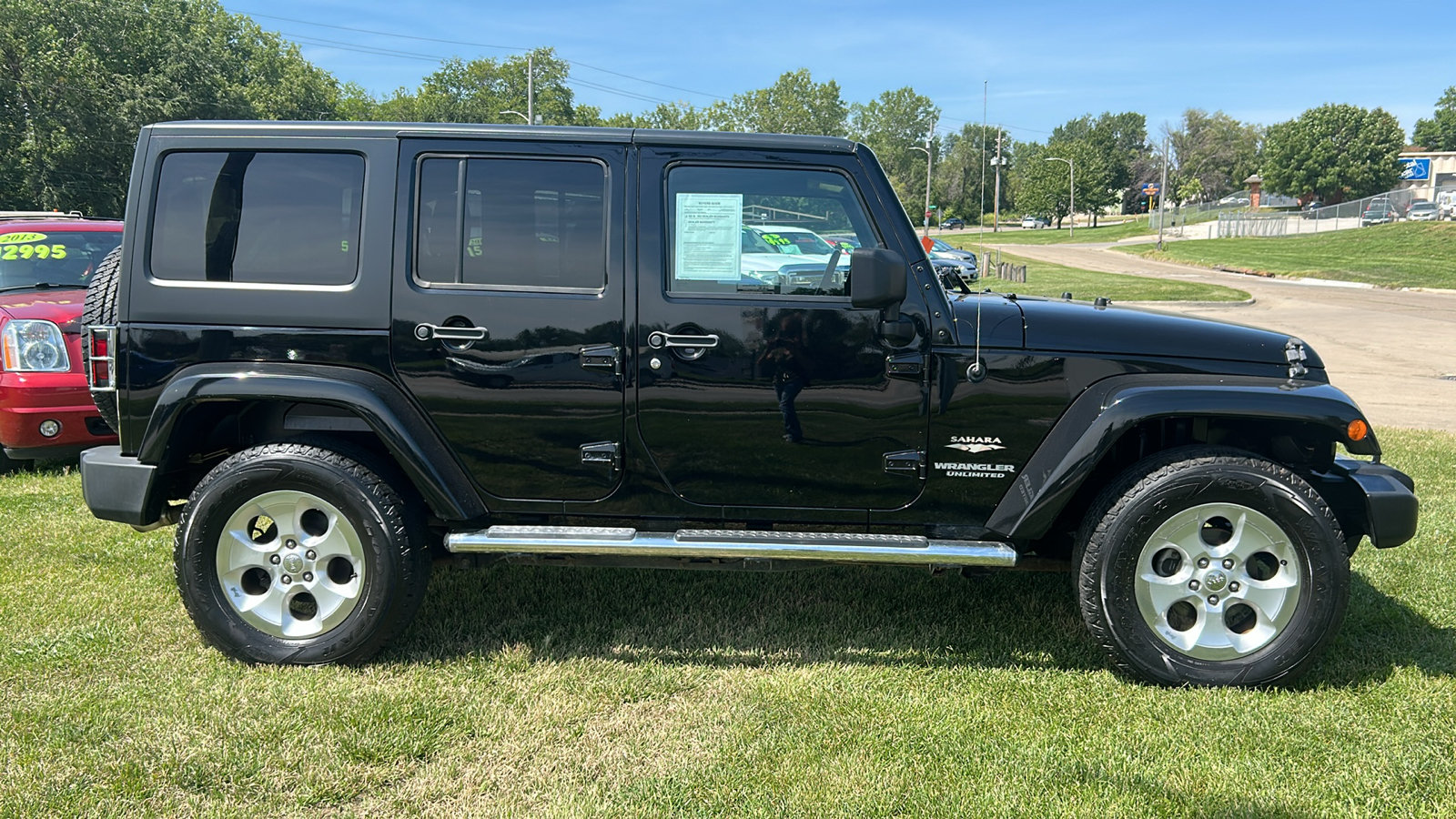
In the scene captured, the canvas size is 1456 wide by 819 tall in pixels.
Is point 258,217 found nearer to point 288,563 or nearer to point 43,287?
point 288,563

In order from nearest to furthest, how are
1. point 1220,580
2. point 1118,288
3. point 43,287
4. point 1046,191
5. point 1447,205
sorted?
point 1220,580, point 43,287, point 1118,288, point 1447,205, point 1046,191

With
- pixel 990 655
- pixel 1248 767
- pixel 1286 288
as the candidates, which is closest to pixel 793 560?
pixel 990 655

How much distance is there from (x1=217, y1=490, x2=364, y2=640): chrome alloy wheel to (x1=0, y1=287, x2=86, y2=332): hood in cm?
321

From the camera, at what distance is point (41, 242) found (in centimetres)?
692

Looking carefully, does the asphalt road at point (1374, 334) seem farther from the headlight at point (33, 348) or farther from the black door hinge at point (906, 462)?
the headlight at point (33, 348)

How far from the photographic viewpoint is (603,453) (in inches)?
139

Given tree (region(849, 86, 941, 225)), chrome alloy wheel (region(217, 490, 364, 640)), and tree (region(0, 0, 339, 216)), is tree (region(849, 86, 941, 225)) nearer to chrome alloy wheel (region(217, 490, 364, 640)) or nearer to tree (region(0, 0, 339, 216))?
tree (region(0, 0, 339, 216))

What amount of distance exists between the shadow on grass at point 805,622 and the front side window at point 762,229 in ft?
4.84

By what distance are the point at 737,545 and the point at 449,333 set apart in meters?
1.31

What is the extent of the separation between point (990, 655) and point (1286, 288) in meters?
28.9

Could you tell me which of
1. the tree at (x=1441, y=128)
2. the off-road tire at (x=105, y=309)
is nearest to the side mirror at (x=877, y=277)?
the off-road tire at (x=105, y=309)

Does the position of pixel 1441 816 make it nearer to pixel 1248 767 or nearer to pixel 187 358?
pixel 1248 767

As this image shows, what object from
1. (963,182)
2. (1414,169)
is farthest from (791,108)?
(1414,169)

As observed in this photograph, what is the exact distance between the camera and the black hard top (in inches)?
139
